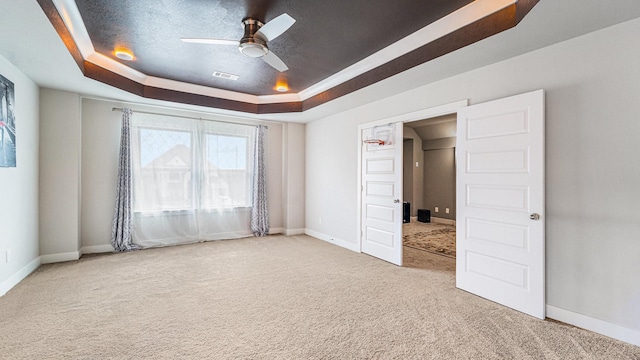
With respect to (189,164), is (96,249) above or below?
below

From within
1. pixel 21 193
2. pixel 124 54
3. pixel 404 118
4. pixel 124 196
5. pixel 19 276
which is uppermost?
pixel 124 54

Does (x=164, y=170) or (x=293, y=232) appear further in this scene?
(x=293, y=232)

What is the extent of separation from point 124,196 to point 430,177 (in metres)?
7.78

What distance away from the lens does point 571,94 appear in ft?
8.33

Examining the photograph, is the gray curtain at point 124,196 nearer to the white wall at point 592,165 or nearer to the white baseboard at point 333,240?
the white baseboard at point 333,240

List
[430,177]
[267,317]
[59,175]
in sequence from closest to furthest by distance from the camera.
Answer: [267,317] < [59,175] < [430,177]

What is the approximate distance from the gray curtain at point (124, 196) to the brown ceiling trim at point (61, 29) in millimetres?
1497

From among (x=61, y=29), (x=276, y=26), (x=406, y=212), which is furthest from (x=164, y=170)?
(x=406, y=212)

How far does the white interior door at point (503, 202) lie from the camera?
2648mm

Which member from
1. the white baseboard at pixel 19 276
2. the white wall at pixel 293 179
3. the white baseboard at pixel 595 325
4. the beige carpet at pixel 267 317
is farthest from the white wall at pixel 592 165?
the white baseboard at pixel 19 276

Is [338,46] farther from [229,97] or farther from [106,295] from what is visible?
Answer: [106,295]

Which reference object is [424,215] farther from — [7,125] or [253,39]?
[7,125]

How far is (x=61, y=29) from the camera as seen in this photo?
103 inches

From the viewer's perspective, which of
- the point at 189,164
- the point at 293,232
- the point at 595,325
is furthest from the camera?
the point at 293,232
